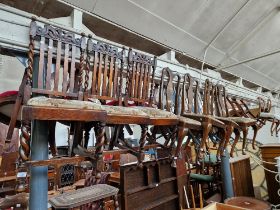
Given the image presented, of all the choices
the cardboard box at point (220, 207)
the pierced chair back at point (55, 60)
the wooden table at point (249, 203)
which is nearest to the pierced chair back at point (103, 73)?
the pierced chair back at point (55, 60)

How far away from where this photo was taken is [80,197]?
1.54 meters

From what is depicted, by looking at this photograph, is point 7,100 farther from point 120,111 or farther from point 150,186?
point 150,186

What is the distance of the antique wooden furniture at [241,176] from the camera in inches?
181

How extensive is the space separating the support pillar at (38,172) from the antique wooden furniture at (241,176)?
404cm

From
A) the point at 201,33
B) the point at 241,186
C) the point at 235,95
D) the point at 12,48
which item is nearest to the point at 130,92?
the point at 12,48

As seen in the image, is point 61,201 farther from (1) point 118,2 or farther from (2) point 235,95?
(2) point 235,95

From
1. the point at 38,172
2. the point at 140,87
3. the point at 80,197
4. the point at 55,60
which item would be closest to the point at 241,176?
the point at 140,87

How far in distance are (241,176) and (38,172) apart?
4.60 m

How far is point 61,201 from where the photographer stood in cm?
146

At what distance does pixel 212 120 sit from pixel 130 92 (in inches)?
33.7

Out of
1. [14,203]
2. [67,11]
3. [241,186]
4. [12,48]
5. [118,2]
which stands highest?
[118,2]

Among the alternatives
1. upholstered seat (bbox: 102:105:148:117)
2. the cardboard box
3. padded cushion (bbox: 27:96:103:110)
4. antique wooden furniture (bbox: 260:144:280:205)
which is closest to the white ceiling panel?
upholstered seat (bbox: 102:105:148:117)

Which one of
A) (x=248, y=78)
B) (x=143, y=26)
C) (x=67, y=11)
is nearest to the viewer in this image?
(x=67, y=11)

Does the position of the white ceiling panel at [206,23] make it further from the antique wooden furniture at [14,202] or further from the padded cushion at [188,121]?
the antique wooden furniture at [14,202]
